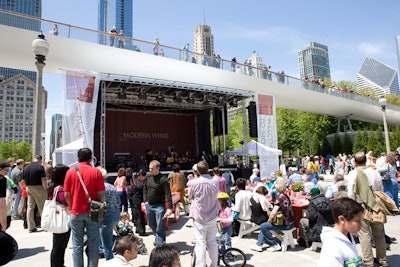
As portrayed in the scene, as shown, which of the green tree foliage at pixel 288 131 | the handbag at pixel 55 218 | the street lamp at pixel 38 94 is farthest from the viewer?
the green tree foliage at pixel 288 131

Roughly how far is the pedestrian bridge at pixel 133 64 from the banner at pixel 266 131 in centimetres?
105

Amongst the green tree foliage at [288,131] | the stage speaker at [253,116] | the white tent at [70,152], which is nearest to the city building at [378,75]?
the green tree foliage at [288,131]

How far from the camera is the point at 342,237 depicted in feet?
6.23

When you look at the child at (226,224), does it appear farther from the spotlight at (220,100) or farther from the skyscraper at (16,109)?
the skyscraper at (16,109)

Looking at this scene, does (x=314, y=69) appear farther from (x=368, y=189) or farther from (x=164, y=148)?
(x=368, y=189)

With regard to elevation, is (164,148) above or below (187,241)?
above

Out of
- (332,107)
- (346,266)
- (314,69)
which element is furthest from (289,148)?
(314,69)

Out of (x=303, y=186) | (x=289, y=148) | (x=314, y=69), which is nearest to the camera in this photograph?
(x=303, y=186)

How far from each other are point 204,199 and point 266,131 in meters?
13.8

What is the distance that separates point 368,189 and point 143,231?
14.7 feet

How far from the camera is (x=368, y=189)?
3865 millimetres

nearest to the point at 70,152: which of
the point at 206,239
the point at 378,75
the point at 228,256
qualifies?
the point at 228,256

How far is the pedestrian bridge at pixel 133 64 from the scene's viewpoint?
12.6 meters

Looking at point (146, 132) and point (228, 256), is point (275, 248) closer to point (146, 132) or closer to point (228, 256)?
point (228, 256)
